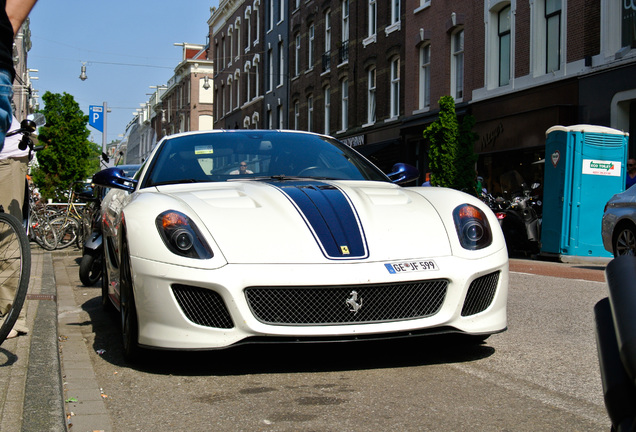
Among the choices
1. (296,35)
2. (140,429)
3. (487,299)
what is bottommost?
(140,429)

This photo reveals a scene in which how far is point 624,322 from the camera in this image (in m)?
1.58

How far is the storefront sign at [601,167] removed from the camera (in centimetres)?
1521

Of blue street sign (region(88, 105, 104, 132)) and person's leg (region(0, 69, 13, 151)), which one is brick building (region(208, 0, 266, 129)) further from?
person's leg (region(0, 69, 13, 151))

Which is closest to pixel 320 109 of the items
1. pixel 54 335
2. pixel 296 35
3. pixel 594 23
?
pixel 296 35

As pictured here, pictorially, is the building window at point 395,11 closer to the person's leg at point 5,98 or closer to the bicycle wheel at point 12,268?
the bicycle wheel at point 12,268

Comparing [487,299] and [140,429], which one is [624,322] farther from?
[487,299]

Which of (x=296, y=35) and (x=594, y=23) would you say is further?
(x=296, y=35)

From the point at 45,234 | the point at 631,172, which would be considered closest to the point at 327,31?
the point at 45,234

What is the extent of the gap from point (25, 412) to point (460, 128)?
65.7 feet

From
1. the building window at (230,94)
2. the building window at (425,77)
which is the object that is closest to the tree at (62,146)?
the building window at (425,77)

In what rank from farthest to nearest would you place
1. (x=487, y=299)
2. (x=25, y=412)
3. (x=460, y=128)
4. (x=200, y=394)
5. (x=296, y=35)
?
(x=296, y=35) < (x=460, y=128) < (x=487, y=299) < (x=200, y=394) < (x=25, y=412)

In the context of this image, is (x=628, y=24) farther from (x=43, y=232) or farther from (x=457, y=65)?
(x=43, y=232)

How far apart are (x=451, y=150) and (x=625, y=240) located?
11.3 meters

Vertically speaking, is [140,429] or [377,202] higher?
[377,202]
